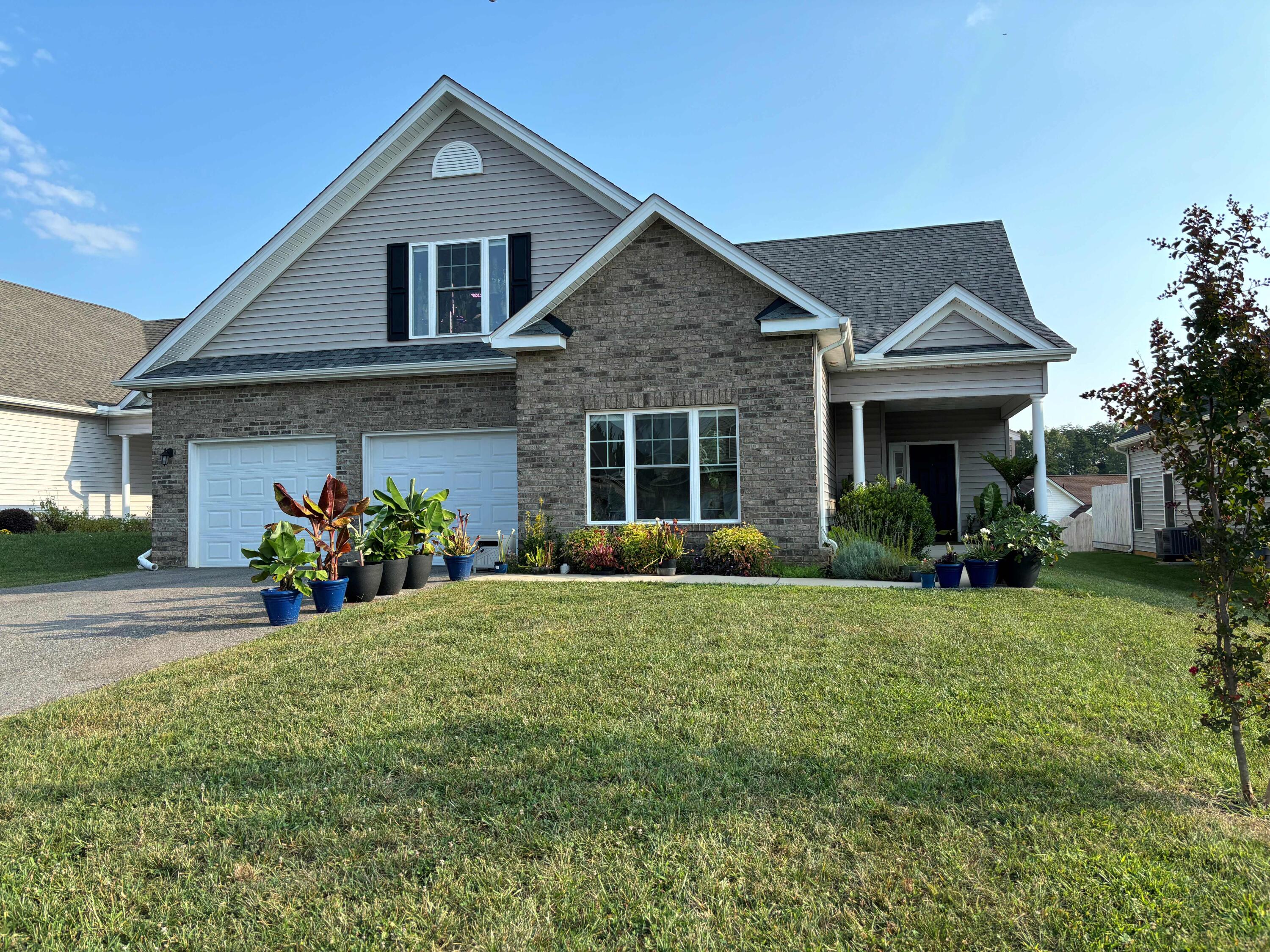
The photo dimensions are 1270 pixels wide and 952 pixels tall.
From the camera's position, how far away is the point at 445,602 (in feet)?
28.7

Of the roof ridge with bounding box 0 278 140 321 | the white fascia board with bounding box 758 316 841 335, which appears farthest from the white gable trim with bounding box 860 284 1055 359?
the roof ridge with bounding box 0 278 140 321

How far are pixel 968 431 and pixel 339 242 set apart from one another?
13811mm

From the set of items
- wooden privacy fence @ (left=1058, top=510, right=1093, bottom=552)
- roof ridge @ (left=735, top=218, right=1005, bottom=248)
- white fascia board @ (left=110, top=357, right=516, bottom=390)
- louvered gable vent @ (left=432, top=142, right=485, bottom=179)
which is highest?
roof ridge @ (left=735, top=218, right=1005, bottom=248)

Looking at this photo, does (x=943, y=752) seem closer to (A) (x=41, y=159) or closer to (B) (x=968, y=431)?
(B) (x=968, y=431)

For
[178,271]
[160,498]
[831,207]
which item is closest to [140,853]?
[160,498]

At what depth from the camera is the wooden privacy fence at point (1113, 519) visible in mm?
23078

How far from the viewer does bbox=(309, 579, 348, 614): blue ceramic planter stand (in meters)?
8.17

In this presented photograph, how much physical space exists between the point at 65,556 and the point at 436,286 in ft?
29.5

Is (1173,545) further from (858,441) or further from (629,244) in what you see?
(629,244)

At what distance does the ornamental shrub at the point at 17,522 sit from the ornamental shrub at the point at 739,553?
1712 cm

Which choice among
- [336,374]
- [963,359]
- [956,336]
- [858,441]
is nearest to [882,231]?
[956,336]

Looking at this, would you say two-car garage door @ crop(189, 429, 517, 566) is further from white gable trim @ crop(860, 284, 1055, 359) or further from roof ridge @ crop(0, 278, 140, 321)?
roof ridge @ crop(0, 278, 140, 321)

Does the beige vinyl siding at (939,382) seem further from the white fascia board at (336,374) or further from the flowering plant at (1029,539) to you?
the white fascia board at (336,374)

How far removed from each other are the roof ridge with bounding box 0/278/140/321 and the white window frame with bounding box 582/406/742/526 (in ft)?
75.5
